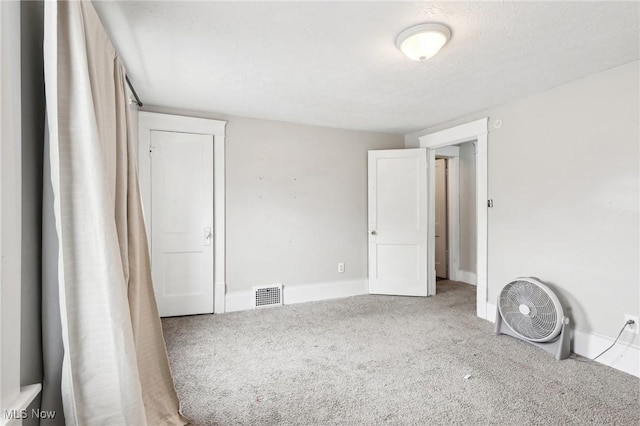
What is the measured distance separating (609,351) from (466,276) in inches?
99.8

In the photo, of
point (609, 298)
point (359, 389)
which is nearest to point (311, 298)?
point (359, 389)

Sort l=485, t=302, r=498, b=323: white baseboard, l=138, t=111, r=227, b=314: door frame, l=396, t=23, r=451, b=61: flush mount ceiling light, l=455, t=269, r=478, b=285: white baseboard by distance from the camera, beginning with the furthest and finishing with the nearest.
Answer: l=455, t=269, r=478, b=285: white baseboard → l=138, t=111, r=227, b=314: door frame → l=485, t=302, r=498, b=323: white baseboard → l=396, t=23, r=451, b=61: flush mount ceiling light

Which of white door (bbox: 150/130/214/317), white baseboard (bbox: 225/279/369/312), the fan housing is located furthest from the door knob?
the fan housing

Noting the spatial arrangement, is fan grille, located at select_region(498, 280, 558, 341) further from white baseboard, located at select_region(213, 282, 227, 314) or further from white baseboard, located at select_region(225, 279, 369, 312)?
white baseboard, located at select_region(213, 282, 227, 314)

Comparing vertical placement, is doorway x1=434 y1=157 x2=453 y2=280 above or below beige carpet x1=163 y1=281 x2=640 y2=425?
above

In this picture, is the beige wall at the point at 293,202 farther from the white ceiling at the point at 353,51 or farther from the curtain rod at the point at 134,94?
the white ceiling at the point at 353,51

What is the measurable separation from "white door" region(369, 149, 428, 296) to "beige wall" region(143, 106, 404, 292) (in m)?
0.17

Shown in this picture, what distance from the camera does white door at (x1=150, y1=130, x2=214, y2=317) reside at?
327 cm

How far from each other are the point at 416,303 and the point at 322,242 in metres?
1.37

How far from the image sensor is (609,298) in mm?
2334

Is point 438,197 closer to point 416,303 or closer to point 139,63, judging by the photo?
point 416,303

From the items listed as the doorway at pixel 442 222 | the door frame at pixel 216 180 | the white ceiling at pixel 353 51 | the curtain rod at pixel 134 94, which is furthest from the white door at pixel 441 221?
the curtain rod at pixel 134 94

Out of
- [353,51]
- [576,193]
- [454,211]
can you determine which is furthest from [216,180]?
[454,211]

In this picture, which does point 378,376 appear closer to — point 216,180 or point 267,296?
point 267,296
